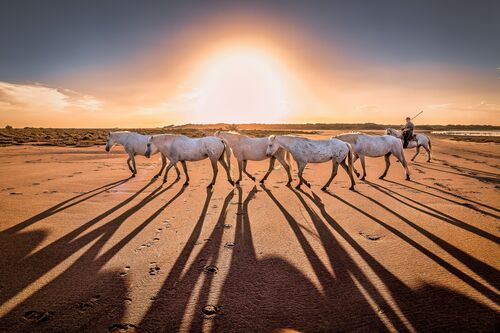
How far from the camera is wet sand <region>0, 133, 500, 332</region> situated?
2482mm

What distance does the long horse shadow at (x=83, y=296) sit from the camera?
2.41m

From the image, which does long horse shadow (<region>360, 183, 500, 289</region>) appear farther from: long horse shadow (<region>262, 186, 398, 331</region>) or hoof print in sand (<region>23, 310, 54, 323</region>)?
hoof print in sand (<region>23, 310, 54, 323</region>)

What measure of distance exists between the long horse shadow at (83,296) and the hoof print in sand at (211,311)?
86 centimetres

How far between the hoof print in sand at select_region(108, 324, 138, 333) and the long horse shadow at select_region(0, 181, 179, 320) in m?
1.45

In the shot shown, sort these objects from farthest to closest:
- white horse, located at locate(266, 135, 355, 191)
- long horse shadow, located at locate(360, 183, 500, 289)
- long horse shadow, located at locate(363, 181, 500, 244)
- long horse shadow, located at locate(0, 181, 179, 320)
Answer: white horse, located at locate(266, 135, 355, 191) < long horse shadow, located at locate(363, 181, 500, 244) < long horse shadow, located at locate(360, 183, 500, 289) < long horse shadow, located at locate(0, 181, 179, 320)

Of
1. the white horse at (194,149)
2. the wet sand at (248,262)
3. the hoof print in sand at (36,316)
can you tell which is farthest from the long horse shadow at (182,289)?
the white horse at (194,149)

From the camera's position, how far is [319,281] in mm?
3098

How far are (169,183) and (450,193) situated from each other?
9.33 m

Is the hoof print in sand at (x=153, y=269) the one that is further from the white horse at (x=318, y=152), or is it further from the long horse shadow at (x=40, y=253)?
the white horse at (x=318, y=152)

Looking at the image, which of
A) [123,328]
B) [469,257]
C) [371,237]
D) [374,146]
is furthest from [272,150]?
[123,328]

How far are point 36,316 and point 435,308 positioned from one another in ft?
13.9

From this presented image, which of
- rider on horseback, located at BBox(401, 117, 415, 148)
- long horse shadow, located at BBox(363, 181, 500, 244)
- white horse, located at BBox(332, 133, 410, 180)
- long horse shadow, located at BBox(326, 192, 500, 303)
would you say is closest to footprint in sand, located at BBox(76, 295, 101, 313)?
long horse shadow, located at BBox(326, 192, 500, 303)

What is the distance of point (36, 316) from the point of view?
2.48 meters

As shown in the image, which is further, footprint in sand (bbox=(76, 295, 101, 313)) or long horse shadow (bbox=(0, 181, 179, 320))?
long horse shadow (bbox=(0, 181, 179, 320))
